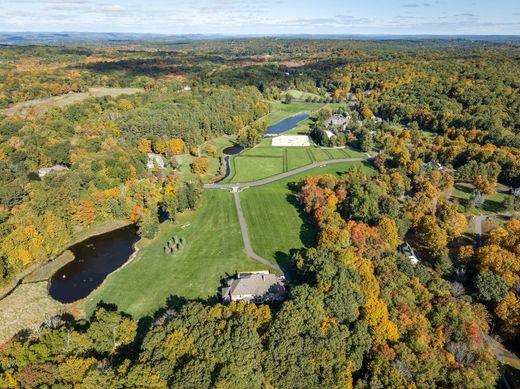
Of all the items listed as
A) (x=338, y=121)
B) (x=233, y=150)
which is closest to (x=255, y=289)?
(x=233, y=150)

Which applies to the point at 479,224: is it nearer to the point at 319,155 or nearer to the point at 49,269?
the point at 319,155

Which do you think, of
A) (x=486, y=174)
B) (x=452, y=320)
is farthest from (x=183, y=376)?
(x=486, y=174)

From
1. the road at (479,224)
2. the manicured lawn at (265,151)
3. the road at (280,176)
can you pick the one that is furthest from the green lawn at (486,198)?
the manicured lawn at (265,151)

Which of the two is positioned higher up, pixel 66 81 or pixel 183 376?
pixel 66 81

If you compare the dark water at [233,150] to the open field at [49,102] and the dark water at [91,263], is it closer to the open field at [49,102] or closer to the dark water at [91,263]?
the dark water at [91,263]

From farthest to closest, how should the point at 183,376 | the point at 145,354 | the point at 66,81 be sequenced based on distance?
1. the point at 66,81
2. the point at 145,354
3. the point at 183,376

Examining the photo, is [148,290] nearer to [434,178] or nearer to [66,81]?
[434,178]
